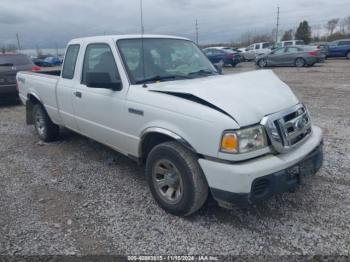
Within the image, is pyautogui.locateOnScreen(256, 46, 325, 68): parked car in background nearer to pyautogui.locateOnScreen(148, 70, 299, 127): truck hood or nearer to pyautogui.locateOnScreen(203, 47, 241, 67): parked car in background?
pyautogui.locateOnScreen(203, 47, 241, 67): parked car in background

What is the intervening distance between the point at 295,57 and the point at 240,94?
19.5 m

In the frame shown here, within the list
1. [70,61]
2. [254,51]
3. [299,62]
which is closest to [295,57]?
[299,62]

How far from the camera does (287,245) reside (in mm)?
2895

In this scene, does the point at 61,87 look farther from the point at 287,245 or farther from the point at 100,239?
the point at 287,245

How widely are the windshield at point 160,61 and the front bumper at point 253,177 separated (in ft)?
4.72

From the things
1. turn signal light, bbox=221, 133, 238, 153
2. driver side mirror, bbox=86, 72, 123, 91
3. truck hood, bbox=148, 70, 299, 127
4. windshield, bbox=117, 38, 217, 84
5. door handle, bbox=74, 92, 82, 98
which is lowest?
turn signal light, bbox=221, 133, 238, 153

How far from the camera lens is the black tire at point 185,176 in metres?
3.03

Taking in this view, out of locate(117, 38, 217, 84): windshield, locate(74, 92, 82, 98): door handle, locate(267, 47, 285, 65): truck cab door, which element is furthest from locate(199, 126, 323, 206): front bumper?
locate(267, 47, 285, 65): truck cab door

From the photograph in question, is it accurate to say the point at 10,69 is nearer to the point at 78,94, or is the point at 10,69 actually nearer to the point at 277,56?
the point at 78,94

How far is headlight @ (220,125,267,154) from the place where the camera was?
276 cm

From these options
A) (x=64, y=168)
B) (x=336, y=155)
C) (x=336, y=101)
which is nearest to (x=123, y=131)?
(x=64, y=168)

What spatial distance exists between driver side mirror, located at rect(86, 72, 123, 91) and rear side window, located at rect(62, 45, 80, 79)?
1292 millimetres

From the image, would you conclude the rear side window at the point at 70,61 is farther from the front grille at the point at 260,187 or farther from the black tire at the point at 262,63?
the black tire at the point at 262,63

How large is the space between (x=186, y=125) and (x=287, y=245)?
56.4 inches
